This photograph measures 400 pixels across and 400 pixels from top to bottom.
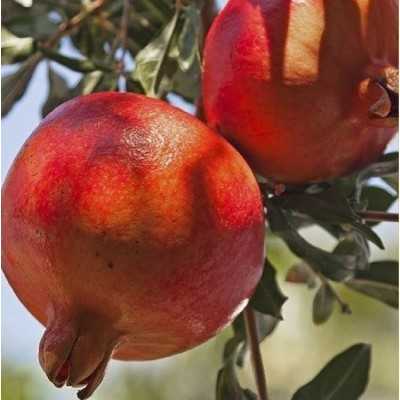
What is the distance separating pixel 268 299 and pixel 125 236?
0.39m

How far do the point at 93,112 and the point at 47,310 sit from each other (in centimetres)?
21

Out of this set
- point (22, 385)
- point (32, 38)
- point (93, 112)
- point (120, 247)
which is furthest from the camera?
point (22, 385)

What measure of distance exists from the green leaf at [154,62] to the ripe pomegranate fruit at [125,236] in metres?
0.30

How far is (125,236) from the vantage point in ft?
3.18

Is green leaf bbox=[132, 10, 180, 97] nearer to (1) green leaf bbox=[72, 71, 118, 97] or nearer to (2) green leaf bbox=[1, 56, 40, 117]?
(1) green leaf bbox=[72, 71, 118, 97]

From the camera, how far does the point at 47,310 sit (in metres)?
1.04

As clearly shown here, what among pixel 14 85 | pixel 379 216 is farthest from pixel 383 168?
pixel 14 85

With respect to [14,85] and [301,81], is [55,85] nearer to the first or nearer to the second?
[14,85]

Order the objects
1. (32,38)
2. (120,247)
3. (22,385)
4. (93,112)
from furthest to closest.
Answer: (22,385) → (32,38) → (93,112) → (120,247)

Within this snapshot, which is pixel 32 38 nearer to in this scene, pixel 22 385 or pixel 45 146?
pixel 45 146

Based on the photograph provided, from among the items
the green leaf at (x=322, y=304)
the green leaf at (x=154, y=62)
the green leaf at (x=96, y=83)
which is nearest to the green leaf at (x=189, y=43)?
the green leaf at (x=154, y=62)

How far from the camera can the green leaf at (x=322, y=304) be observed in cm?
167

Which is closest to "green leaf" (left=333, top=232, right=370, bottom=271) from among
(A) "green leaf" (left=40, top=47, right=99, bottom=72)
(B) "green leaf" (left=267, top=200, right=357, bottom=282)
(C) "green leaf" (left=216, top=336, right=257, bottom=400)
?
(B) "green leaf" (left=267, top=200, right=357, bottom=282)

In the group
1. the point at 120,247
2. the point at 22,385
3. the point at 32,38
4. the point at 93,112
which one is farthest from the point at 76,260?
the point at 22,385
